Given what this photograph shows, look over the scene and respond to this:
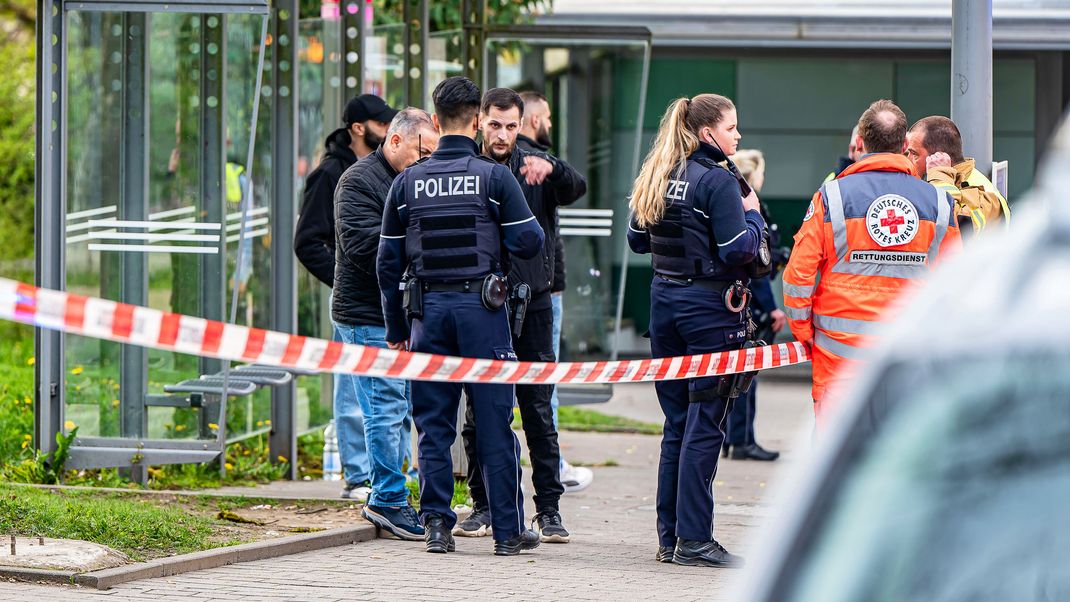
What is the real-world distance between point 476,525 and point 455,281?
1328 mm

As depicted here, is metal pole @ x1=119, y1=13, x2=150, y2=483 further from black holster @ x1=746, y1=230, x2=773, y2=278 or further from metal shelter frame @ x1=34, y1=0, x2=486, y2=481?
black holster @ x1=746, y1=230, x2=773, y2=278

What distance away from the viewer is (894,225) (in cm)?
578

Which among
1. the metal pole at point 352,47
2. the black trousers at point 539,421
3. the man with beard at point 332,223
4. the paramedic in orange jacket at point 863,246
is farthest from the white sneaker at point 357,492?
the paramedic in orange jacket at point 863,246

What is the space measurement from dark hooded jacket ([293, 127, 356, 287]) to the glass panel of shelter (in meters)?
0.46

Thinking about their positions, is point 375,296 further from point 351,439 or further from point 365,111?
point 365,111

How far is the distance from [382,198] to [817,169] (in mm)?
9018

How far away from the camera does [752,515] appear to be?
8133 mm

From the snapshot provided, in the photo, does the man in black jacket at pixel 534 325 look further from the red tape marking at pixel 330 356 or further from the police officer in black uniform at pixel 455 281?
the red tape marking at pixel 330 356

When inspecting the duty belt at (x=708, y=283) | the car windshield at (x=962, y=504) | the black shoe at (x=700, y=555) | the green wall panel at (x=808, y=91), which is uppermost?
the green wall panel at (x=808, y=91)

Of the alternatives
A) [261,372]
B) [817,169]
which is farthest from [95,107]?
[817,169]

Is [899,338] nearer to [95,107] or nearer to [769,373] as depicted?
[95,107]

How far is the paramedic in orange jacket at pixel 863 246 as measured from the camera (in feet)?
19.0

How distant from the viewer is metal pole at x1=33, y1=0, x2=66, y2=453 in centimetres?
807

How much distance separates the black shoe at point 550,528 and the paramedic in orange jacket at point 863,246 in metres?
1.57
